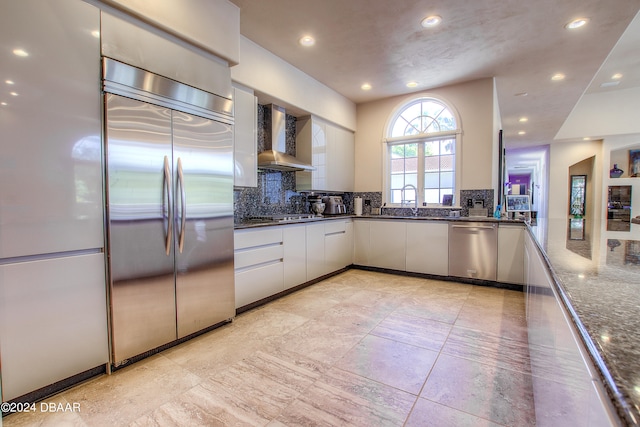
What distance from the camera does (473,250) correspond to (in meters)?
3.95

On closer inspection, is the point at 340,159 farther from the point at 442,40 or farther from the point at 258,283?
the point at 258,283

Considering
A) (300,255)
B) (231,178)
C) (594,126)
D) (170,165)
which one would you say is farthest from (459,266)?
(594,126)

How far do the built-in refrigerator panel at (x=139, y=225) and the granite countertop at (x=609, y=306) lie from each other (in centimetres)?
221

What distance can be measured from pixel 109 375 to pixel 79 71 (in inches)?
72.6

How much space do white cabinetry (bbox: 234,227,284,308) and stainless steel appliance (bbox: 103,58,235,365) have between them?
0.65 ft

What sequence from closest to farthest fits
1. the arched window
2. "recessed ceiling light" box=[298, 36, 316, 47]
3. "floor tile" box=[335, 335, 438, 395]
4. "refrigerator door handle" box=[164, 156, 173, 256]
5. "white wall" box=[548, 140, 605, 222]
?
"floor tile" box=[335, 335, 438, 395] < "refrigerator door handle" box=[164, 156, 173, 256] < "recessed ceiling light" box=[298, 36, 316, 47] < the arched window < "white wall" box=[548, 140, 605, 222]

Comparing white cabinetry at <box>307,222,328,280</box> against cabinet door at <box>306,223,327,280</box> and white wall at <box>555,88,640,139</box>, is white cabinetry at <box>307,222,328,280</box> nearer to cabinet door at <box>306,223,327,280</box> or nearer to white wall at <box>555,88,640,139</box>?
cabinet door at <box>306,223,327,280</box>

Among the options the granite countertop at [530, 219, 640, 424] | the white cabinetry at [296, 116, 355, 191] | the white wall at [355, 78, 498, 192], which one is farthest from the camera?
the white cabinetry at [296, 116, 355, 191]

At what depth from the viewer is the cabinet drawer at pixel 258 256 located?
2866 millimetres

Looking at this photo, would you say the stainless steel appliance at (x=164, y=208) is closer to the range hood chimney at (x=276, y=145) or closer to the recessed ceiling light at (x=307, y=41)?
the range hood chimney at (x=276, y=145)

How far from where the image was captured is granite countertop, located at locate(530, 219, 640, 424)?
1.36 ft

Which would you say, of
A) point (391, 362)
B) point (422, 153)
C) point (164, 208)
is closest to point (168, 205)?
point (164, 208)

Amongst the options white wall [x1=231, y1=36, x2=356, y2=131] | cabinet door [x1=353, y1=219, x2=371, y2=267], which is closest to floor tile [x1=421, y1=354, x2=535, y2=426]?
cabinet door [x1=353, y1=219, x2=371, y2=267]

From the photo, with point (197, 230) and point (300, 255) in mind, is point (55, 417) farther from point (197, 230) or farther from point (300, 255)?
point (300, 255)
